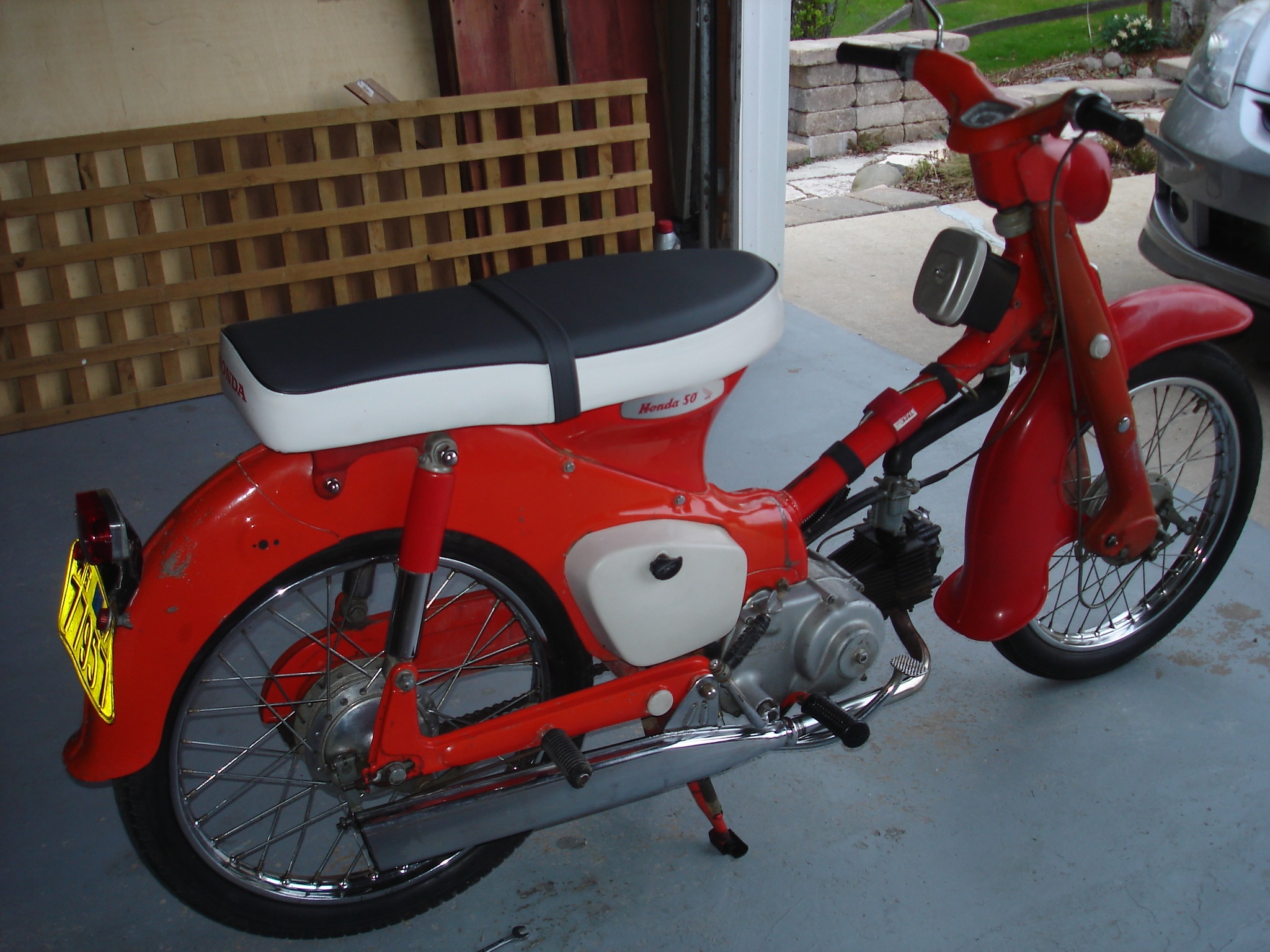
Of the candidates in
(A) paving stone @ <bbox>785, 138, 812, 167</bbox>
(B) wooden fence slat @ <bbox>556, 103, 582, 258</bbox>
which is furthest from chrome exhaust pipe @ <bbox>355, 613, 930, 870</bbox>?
(A) paving stone @ <bbox>785, 138, 812, 167</bbox>

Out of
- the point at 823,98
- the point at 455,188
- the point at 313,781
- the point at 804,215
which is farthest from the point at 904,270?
the point at 313,781

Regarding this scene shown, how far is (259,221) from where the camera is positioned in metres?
3.87

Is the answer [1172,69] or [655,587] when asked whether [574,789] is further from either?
[1172,69]

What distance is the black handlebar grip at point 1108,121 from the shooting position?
60.9 inches

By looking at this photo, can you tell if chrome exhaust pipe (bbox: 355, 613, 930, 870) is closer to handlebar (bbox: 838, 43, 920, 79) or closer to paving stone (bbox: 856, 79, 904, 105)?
handlebar (bbox: 838, 43, 920, 79)

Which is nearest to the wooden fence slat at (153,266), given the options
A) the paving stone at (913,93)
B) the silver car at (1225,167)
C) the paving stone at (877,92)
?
the silver car at (1225,167)

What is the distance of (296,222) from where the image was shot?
3.91m

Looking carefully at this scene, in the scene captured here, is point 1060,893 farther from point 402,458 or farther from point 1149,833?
point 402,458

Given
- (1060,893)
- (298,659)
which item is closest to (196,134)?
(298,659)

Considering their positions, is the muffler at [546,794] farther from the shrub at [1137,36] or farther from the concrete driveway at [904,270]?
the shrub at [1137,36]

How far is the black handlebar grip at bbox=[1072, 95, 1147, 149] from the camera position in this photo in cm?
155

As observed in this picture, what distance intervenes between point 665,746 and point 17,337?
10.1 feet

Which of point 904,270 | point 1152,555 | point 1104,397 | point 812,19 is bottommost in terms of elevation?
point 904,270

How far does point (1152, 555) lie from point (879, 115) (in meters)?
6.53
